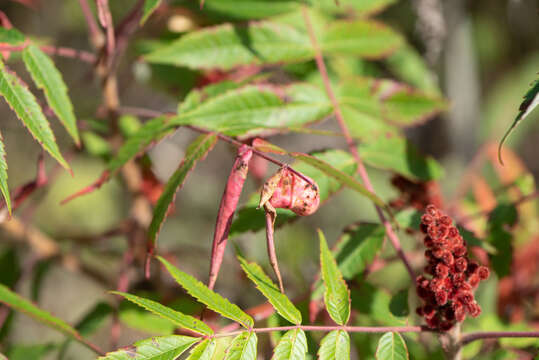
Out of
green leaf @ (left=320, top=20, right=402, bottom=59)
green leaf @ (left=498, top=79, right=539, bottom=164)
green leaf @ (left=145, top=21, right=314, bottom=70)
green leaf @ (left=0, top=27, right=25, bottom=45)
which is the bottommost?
green leaf @ (left=0, top=27, right=25, bottom=45)

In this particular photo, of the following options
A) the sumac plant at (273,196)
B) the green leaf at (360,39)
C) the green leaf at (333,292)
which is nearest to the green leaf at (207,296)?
the sumac plant at (273,196)

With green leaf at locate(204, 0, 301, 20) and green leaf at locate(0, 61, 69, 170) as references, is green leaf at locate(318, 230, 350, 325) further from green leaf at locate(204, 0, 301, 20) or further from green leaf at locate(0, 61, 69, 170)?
green leaf at locate(204, 0, 301, 20)

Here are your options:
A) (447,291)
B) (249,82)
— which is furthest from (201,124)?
(447,291)

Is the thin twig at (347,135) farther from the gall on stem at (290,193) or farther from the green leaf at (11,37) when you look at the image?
the green leaf at (11,37)

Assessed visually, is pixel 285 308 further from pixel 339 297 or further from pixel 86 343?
pixel 86 343

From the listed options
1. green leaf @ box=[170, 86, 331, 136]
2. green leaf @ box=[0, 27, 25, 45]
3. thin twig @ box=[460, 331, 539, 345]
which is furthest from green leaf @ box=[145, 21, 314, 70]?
thin twig @ box=[460, 331, 539, 345]

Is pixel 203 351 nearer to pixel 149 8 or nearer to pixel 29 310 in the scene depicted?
pixel 29 310

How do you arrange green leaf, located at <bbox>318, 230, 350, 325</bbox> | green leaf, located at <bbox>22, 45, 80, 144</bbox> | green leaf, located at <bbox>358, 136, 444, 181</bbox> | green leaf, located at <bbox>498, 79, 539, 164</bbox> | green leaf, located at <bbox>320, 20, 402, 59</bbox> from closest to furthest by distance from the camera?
green leaf, located at <bbox>498, 79, 539, 164</bbox> → green leaf, located at <bbox>318, 230, 350, 325</bbox> → green leaf, located at <bbox>22, 45, 80, 144</bbox> → green leaf, located at <bbox>358, 136, 444, 181</bbox> → green leaf, located at <bbox>320, 20, 402, 59</bbox>
